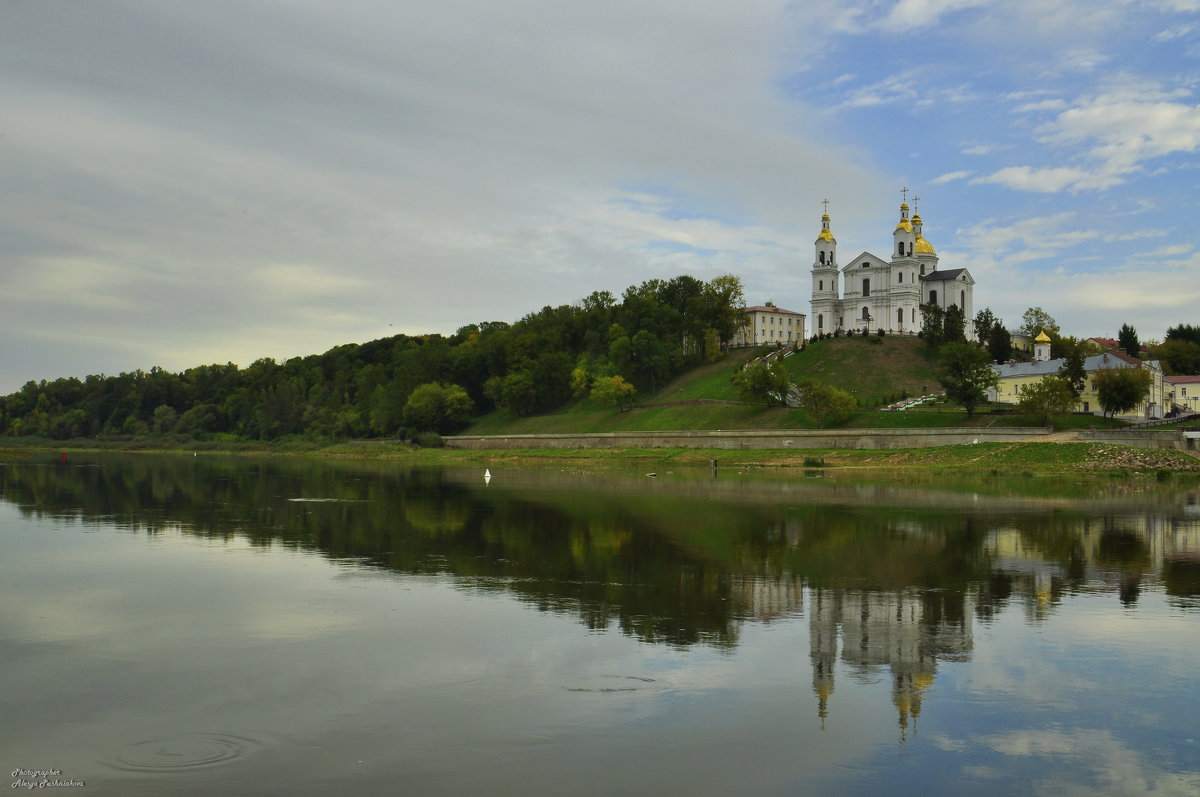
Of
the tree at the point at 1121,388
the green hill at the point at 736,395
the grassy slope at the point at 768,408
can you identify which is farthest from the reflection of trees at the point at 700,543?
the green hill at the point at 736,395

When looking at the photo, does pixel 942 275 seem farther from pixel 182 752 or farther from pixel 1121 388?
pixel 182 752

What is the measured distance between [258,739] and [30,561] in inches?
750

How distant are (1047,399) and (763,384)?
98.6 feet

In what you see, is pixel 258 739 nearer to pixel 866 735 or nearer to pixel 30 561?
pixel 866 735

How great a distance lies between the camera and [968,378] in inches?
3642

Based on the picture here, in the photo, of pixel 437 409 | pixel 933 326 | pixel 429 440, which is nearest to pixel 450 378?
pixel 437 409

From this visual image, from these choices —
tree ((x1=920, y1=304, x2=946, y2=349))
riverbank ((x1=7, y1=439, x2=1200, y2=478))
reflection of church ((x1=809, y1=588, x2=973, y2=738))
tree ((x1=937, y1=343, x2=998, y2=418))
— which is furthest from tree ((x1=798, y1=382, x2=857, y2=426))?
reflection of church ((x1=809, y1=588, x2=973, y2=738))

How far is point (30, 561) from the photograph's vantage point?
27750 millimetres

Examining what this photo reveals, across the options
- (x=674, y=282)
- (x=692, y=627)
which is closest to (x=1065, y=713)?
(x=692, y=627)

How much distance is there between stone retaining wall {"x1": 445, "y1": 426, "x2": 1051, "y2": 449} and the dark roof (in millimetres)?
66113

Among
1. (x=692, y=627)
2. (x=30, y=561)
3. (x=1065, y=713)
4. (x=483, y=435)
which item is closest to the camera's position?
(x=1065, y=713)

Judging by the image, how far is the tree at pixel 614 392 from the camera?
12631 cm

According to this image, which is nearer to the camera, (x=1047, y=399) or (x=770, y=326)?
(x=1047, y=399)

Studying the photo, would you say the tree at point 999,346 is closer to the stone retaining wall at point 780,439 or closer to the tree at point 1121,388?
the tree at point 1121,388
